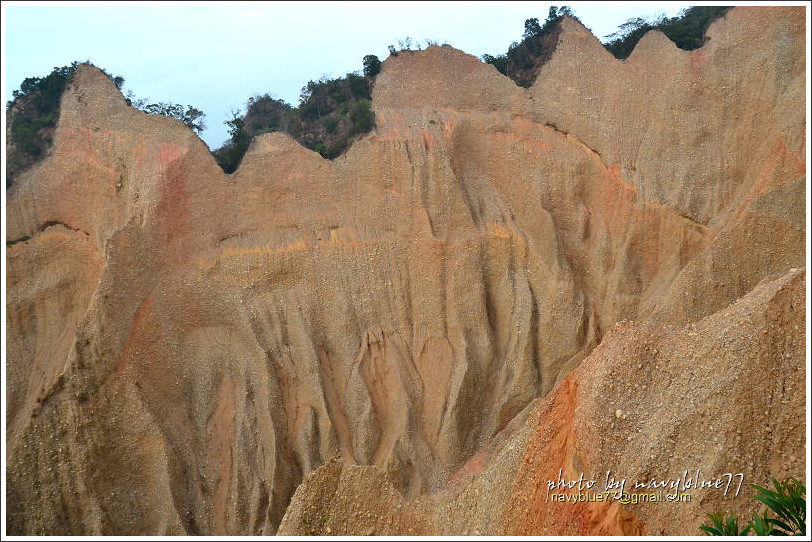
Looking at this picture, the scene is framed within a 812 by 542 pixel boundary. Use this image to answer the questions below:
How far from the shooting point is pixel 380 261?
66.0 ft

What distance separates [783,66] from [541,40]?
735 cm

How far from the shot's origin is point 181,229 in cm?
1930

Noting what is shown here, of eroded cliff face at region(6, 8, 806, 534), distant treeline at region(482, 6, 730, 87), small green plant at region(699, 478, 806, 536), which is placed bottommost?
small green plant at region(699, 478, 806, 536)

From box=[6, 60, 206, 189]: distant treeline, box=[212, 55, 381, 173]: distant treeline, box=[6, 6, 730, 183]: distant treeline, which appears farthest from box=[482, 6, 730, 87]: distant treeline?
box=[6, 60, 206, 189]: distant treeline

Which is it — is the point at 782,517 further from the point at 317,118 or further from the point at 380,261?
the point at 317,118

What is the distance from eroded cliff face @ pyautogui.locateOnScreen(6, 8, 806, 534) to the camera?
58.3 feet

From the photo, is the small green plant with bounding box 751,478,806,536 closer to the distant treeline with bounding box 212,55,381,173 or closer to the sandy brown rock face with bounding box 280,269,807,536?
the sandy brown rock face with bounding box 280,269,807,536

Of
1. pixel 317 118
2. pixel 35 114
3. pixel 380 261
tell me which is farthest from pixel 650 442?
pixel 35 114

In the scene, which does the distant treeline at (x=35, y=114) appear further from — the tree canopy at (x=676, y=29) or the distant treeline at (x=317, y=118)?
the tree canopy at (x=676, y=29)

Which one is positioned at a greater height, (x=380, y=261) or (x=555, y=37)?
(x=555, y=37)

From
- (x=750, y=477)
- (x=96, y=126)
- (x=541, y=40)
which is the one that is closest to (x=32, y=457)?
(x=96, y=126)

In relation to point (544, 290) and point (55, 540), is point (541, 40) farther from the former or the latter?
point (55, 540)

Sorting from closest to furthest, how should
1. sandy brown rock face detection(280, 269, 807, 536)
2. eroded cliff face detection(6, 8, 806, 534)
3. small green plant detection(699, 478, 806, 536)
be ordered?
small green plant detection(699, 478, 806, 536)
sandy brown rock face detection(280, 269, 807, 536)
eroded cliff face detection(6, 8, 806, 534)

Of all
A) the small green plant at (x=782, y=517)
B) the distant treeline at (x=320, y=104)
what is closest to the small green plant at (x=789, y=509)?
the small green plant at (x=782, y=517)
